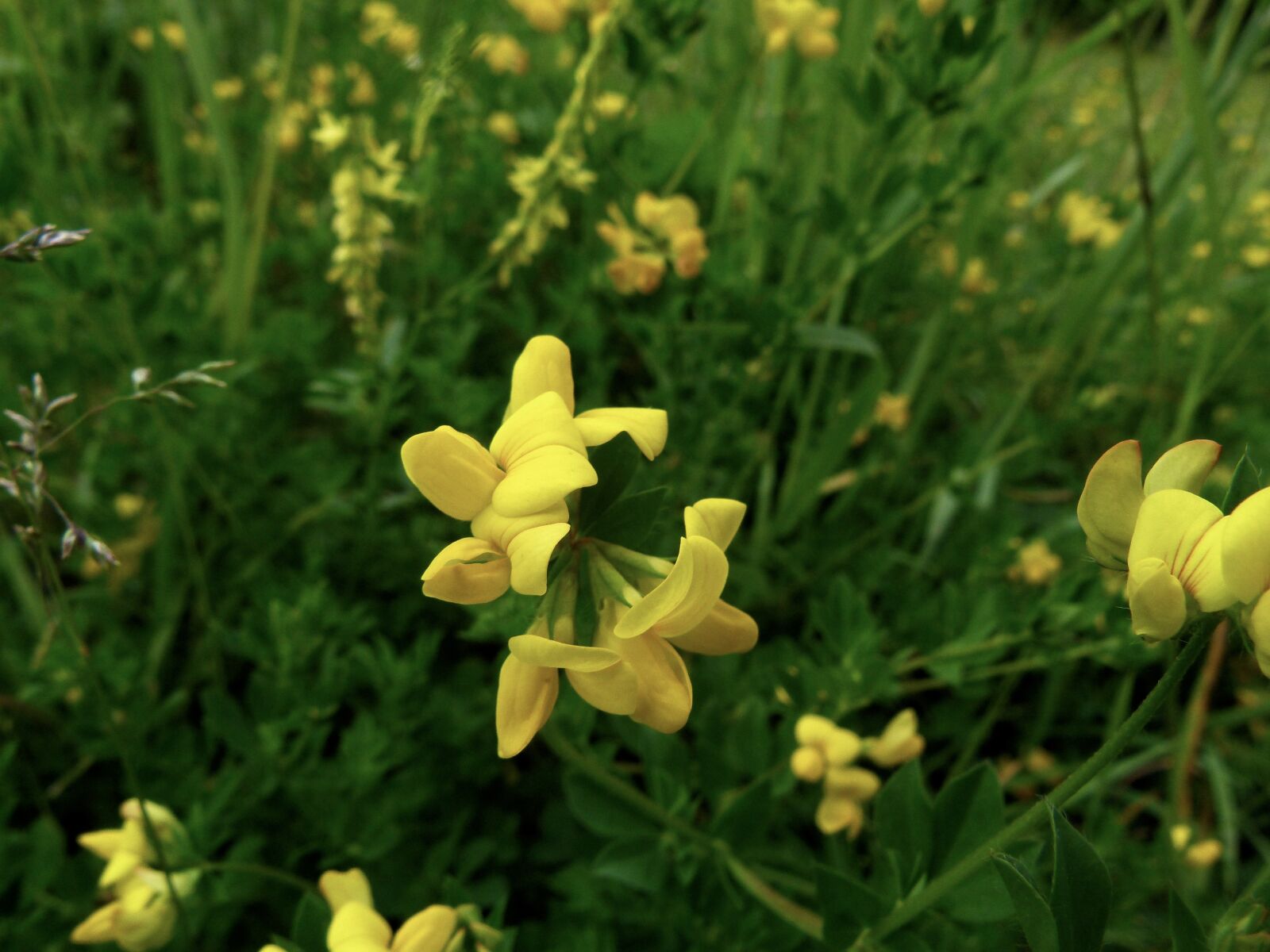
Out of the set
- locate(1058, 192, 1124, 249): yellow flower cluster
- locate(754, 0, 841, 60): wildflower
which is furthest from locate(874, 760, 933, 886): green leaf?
locate(1058, 192, 1124, 249): yellow flower cluster

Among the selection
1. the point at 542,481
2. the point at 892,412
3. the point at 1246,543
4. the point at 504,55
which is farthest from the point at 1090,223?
the point at 542,481

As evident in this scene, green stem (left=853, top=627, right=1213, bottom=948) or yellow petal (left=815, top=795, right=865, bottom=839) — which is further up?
green stem (left=853, top=627, right=1213, bottom=948)

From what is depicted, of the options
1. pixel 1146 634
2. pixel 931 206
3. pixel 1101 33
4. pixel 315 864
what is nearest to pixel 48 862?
pixel 315 864

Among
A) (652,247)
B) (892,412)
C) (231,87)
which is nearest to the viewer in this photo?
(652,247)

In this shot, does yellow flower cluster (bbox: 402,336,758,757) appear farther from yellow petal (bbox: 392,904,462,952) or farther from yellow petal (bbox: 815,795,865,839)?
yellow petal (bbox: 815,795,865,839)

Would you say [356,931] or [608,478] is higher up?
[608,478]

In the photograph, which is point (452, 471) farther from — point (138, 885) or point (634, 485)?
point (138, 885)

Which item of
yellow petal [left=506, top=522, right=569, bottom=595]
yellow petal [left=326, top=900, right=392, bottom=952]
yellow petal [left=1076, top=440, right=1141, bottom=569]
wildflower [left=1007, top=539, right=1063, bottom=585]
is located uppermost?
yellow petal [left=1076, top=440, right=1141, bottom=569]

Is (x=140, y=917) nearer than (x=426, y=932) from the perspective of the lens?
No
